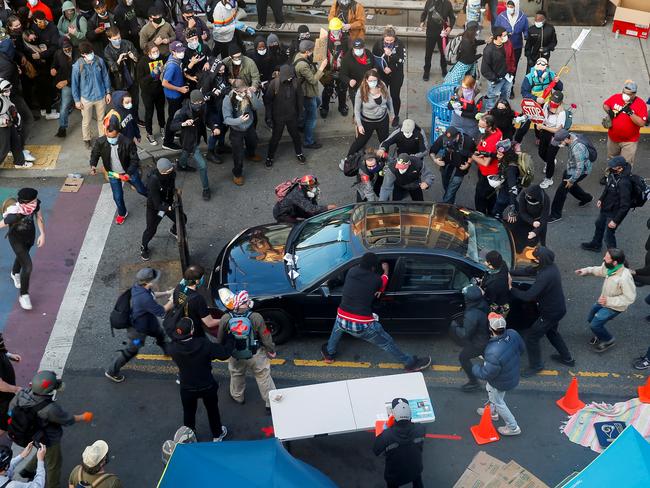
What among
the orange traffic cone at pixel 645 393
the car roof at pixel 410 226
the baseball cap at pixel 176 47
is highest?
the baseball cap at pixel 176 47

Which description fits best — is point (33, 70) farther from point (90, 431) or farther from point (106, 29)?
point (90, 431)

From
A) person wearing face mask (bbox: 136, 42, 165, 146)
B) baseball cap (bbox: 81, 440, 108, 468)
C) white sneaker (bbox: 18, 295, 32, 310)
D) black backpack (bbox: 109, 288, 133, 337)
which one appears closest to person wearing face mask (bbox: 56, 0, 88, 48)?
person wearing face mask (bbox: 136, 42, 165, 146)

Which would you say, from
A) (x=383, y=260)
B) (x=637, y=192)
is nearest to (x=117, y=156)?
(x=383, y=260)

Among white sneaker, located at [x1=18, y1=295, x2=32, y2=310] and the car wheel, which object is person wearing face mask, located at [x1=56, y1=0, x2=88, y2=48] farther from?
the car wheel

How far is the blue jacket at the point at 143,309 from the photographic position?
30.6ft

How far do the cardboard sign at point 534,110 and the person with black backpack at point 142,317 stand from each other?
20.9ft

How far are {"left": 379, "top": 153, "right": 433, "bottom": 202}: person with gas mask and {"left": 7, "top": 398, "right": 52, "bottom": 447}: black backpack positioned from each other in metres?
5.69

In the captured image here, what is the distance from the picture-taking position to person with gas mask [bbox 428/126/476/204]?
11.9m

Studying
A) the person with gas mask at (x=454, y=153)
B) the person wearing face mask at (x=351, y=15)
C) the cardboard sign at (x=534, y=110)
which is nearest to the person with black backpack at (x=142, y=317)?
the person with gas mask at (x=454, y=153)

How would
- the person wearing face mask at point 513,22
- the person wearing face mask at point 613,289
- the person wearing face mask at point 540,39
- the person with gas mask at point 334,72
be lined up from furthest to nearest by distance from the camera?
the person wearing face mask at point 540,39 → the person wearing face mask at point 513,22 → the person with gas mask at point 334,72 → the person wearing face mask at point 613,289

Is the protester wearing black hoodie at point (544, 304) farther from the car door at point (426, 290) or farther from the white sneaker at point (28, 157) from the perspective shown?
the white sneaker at point (28, 157)

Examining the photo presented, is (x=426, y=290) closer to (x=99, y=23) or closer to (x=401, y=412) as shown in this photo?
(x=401, y=412)

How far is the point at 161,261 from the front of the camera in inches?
468

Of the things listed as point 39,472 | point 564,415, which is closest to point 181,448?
point 39,472
